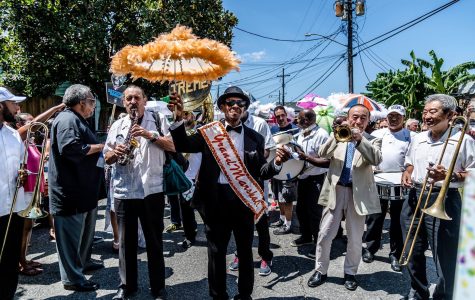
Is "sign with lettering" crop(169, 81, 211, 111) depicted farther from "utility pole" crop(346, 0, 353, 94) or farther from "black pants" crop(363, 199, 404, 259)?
"utility pole" crop(346, 0, 353, 94)

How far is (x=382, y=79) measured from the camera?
26406 mm

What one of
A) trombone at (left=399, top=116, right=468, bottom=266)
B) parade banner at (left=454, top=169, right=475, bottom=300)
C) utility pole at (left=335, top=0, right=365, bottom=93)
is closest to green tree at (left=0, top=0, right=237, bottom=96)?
utility pole at (left=335, top=0, right=365, bottom=93)

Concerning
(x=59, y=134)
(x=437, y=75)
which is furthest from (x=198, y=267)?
(x=437, y=75)

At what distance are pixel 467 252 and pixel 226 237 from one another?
276cm

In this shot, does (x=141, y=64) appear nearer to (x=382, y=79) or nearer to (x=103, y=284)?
(x=103, y=284)

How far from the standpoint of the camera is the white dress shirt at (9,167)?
130 inches

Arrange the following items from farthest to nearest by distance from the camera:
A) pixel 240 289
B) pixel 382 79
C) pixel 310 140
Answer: pixel 382 79, pixel 310 140, pixel 240 289

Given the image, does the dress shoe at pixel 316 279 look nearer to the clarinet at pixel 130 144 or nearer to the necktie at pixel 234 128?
the necktie at pixel 234 128

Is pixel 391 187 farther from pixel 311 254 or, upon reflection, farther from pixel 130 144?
pixel 130 144

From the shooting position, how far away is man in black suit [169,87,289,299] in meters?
3.42

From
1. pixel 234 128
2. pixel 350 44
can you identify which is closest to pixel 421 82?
pixel 350 44

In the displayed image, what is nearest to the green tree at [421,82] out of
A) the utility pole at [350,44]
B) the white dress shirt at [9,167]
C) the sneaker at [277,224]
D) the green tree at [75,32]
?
the utility pole at [350,44]

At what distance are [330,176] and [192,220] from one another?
2406mm

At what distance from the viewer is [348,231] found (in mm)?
4109
